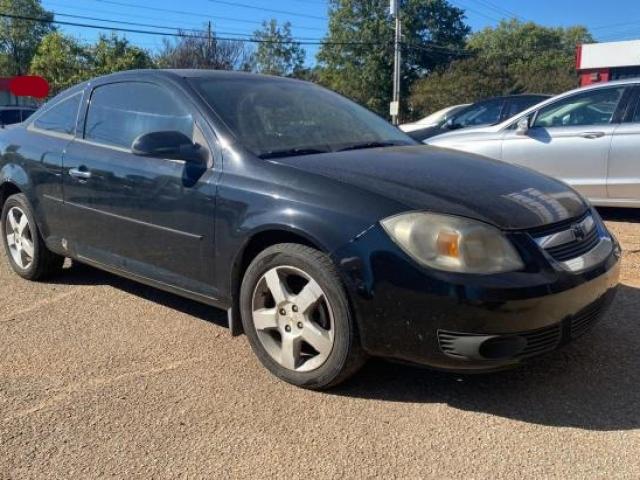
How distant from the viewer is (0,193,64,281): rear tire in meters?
4.72

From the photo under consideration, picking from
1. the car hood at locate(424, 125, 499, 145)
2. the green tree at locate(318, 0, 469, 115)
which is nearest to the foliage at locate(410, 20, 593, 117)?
the green tree at locate(318, 0, 469, 115)

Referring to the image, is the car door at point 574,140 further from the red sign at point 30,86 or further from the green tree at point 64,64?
the green tree at point 64,64

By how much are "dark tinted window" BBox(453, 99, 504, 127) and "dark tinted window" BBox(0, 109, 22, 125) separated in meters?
10.9

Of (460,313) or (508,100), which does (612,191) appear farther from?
(460,313)

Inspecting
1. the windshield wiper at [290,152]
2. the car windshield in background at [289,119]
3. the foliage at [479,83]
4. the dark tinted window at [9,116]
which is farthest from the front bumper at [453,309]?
the foliage at [479,83]

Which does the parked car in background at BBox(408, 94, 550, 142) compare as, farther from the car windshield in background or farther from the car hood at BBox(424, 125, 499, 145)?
the car windshield in background

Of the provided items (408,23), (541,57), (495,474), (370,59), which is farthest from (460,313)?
(541,57)

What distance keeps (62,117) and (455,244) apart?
125 inches

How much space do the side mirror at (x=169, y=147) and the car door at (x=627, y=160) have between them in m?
4.74

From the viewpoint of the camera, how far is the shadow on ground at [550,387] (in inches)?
112

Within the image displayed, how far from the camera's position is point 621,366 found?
3293 millimetres

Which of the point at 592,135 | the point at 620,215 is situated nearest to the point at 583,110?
the point at 592,135

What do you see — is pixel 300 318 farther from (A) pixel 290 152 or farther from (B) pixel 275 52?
(B) pixel 275 52

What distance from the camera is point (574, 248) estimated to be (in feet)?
9.78
